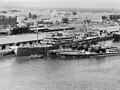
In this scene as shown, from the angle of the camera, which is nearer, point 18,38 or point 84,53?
point 84,53

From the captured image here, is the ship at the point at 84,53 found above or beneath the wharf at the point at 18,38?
beneath

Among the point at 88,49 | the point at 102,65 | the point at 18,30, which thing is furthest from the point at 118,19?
the point at 102,65

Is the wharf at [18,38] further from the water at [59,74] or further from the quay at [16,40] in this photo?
the water at [59,74]

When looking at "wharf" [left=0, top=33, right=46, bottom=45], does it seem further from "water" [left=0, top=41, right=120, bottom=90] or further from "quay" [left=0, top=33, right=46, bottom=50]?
"water" [left=0, top=41, right=120, bottom=90]

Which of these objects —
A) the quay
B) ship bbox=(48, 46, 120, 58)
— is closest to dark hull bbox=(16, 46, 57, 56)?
ship bbox=(48, 46, 120, 58)

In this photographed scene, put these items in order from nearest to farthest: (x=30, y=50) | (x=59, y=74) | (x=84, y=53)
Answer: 1. (x=59, y=74)
2. (x=84, y=53)
3. (x=30, y=50)

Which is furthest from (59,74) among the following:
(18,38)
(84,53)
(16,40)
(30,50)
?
(18,38)

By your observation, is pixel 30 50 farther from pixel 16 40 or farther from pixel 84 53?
pixel 84 53

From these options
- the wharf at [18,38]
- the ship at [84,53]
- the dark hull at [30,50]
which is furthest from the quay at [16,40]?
the ship at [84,53]
